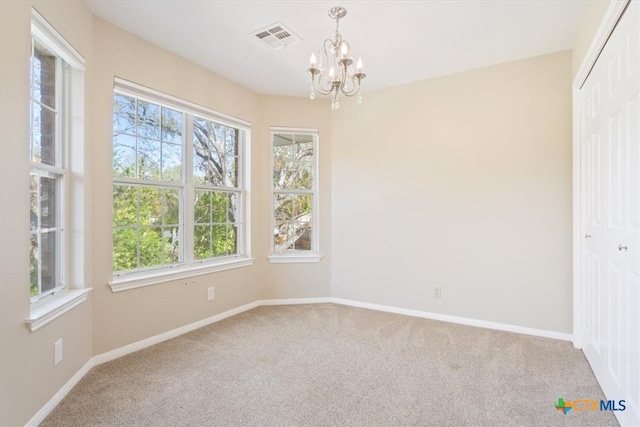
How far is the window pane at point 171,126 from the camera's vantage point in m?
3.05

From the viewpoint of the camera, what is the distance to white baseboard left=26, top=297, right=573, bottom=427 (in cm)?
199

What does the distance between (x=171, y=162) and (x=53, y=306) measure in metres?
1.60

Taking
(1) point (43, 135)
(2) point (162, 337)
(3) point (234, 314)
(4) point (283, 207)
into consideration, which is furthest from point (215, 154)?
(2) point (162, 337)

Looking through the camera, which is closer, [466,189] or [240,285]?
[466,189]

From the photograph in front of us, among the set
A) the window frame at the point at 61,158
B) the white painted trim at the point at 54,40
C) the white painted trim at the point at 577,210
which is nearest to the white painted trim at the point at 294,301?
the window frame at the point at 61,158

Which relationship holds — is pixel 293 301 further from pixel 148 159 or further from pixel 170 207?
pixel 148 159

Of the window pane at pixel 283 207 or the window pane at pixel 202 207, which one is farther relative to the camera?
the window pane at pixel 283 207

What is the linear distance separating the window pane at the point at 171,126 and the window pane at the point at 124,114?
0.92 feet

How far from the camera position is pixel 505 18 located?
2.44m

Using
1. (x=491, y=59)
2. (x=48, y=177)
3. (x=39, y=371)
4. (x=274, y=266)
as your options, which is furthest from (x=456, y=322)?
(x=48, y=177)

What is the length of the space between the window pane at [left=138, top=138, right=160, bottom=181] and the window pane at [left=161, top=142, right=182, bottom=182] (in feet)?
0.20

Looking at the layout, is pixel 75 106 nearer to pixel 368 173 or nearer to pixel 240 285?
pixel 240 285

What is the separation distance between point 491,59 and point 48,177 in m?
3.78

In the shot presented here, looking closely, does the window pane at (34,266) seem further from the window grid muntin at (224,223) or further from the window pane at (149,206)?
the window grid muntin at (224,223)
